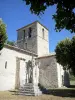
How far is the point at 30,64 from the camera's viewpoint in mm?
20125

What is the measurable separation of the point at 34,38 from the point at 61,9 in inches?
1076

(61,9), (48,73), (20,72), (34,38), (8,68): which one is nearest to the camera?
(61,9)

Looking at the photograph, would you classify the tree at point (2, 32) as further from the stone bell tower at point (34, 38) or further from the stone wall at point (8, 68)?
the stone bell tower at point (34, 38)

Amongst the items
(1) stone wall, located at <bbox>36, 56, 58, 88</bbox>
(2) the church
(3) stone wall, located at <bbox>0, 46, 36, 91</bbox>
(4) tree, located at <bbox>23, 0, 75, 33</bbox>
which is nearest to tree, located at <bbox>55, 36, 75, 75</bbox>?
(2) the church

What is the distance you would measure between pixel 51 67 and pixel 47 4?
22.7 m

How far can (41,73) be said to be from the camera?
27625mm

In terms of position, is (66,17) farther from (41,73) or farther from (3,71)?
(41,73)

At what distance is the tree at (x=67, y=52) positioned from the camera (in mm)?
20625

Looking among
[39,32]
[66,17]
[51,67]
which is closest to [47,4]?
[66,17]

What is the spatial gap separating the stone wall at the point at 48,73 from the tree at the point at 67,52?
4169mm

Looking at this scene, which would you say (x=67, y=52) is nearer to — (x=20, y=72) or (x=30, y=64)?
(x=30, y=64)

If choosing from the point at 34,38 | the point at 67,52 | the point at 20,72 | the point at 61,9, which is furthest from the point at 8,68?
the point at 61,9

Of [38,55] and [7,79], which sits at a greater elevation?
[38,55]

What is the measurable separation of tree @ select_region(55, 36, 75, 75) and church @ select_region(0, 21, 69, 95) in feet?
12.5
